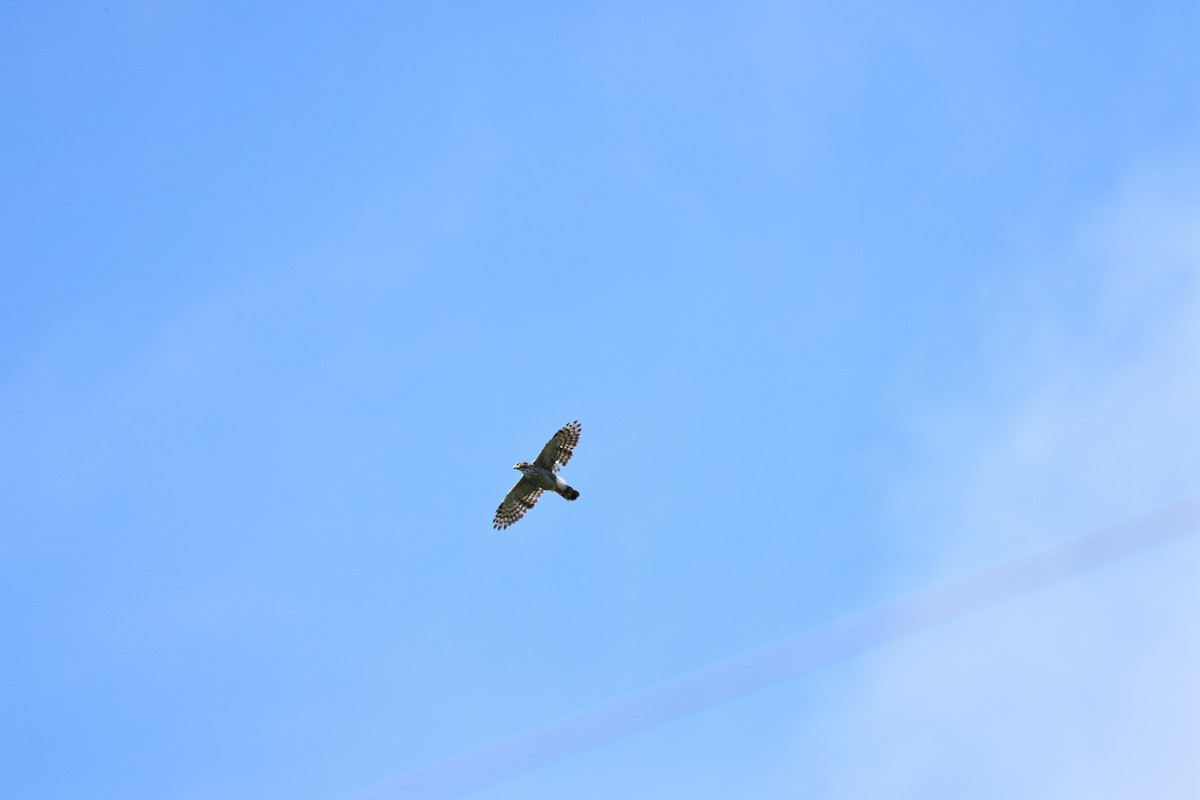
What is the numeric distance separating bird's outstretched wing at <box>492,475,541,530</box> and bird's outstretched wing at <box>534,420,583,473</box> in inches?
52.8

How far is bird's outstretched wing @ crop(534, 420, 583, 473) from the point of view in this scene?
51.4 meters

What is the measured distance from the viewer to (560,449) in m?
51.8

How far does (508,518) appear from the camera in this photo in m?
53.9

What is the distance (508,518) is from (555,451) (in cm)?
408

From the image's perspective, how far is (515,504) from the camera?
53.7 metres

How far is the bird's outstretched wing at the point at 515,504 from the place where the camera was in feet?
174

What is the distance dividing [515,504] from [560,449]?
3.51 m

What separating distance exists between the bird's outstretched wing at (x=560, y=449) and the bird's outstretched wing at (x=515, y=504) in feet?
4.40

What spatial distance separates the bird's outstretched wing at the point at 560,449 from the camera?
51.4m

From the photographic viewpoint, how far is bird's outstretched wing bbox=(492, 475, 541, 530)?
5303cm

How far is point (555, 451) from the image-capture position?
5169 centimetres
